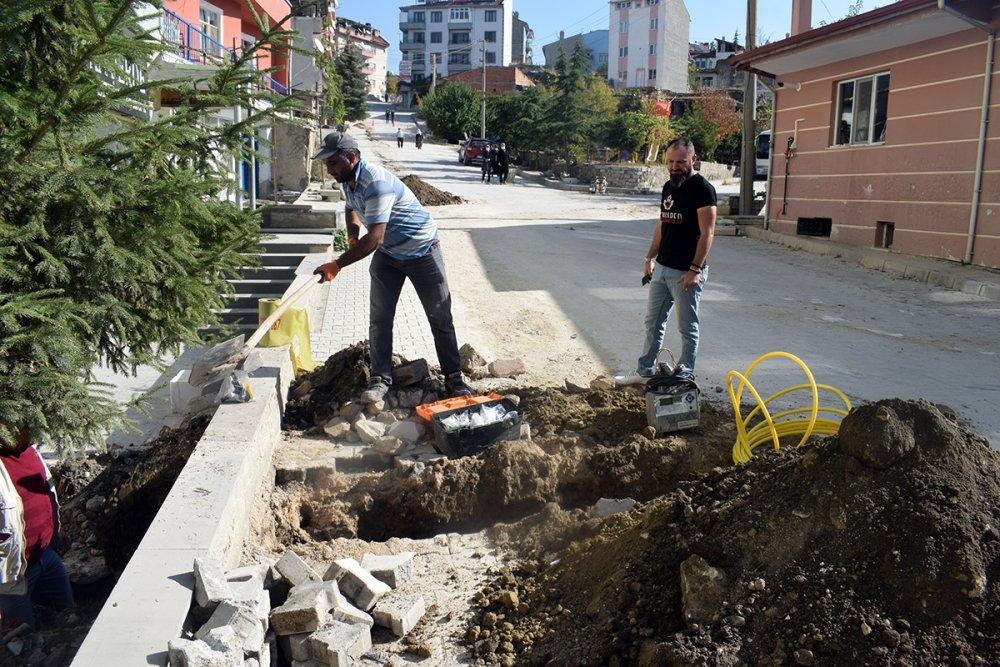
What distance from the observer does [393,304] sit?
6.14m

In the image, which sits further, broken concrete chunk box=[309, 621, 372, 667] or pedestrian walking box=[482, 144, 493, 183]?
pedestrian walking box=[482, 144, 493, 183]

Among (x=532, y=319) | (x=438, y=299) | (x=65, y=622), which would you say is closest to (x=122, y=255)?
(x=65, y=622)

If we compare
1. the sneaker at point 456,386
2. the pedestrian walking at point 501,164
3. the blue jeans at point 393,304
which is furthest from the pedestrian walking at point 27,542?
the pedestrian walking at point 501,164

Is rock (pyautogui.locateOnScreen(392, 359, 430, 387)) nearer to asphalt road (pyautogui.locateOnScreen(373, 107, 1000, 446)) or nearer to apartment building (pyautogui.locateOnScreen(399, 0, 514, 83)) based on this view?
asphalt road (pyautogui.locateOnScreen(373, 107, 1000, 446))

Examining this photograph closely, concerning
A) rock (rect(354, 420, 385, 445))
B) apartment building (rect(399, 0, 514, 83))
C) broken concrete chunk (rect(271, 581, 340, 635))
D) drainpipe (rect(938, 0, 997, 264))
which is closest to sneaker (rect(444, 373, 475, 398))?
rock (rect(354, 420, 385, 445))

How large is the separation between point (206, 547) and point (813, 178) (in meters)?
15.9

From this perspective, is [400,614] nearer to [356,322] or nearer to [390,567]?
[390,567]

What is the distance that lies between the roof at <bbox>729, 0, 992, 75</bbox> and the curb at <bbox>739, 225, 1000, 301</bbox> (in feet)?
11.2

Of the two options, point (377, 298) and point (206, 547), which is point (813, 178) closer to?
point (377, 298)

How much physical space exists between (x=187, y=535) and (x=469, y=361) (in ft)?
12.0

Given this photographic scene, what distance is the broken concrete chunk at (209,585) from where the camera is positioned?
3.11 meters

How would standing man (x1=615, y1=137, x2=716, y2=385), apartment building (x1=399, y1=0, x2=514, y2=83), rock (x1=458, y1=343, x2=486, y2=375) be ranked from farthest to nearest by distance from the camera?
1. apartment building (x1=399, y1=0, x2=514, y2=83)
2. rock (x1=458, y1=343, x2=486, y2=375)
3. standing man (x1=615, y1=137, x2=716, y2=385)

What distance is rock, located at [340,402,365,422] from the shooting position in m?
5.79

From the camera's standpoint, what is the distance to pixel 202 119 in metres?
5.25
